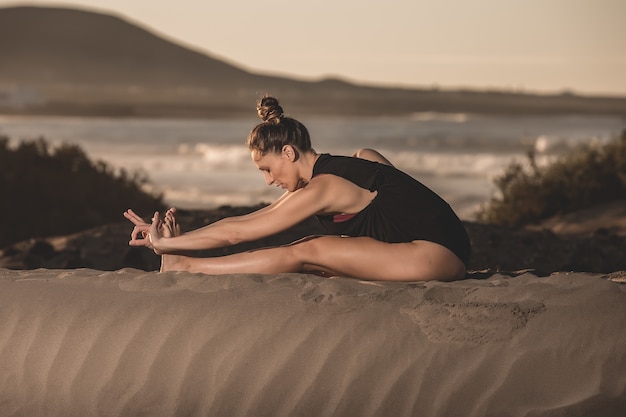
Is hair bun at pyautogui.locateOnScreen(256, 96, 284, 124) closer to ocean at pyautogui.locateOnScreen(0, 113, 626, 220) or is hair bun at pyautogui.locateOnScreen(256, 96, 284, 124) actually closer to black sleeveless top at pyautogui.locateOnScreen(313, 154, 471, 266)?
black sleeveless top at pyautogui.locateOnScreen(313, 154, 471, 266)

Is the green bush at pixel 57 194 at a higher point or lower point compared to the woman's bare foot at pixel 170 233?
lower

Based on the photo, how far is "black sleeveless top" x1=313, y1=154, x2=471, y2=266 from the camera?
586cm

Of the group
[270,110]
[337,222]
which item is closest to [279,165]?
[270,110]

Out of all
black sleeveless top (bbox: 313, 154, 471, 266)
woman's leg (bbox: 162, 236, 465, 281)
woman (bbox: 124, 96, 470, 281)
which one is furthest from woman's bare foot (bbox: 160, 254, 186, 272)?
black sleeveless top (bbox: 313, 154, 471, 266)

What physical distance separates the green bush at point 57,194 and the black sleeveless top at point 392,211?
794 centimetres

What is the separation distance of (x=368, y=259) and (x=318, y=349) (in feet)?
2.73

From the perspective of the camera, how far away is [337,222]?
236 inches

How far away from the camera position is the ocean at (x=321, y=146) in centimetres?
2277

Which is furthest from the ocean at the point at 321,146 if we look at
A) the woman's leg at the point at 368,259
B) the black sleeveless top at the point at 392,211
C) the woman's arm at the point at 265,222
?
the woman's arm at the point at 265,222

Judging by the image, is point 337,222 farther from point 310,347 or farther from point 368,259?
point 310,347

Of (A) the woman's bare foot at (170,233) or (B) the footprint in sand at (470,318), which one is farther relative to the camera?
(A) the woman's bare foot at (170,233)

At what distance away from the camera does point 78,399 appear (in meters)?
5.21

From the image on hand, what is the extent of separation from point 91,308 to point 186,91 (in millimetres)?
84183

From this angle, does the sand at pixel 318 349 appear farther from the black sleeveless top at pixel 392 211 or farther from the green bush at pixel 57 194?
the green bush at pixel 57 194
